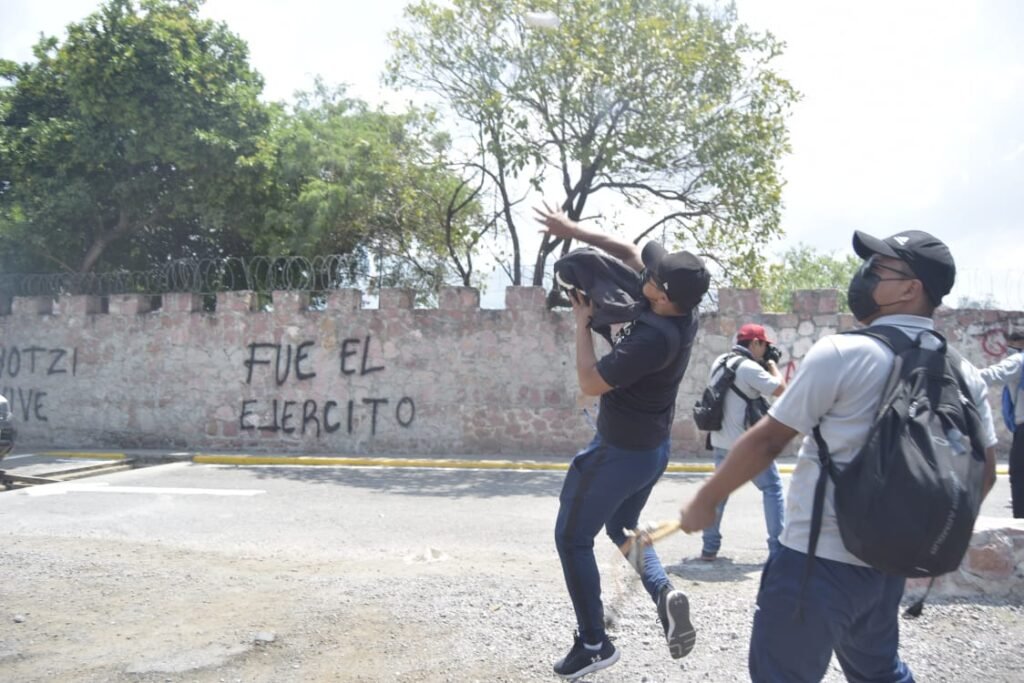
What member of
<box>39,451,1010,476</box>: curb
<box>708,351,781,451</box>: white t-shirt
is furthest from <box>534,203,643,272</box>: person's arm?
<box>39,451,1010,476</box>: curb

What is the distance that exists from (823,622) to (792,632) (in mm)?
87

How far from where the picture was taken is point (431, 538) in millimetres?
7090

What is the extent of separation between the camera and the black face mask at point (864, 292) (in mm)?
2602

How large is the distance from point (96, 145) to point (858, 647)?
15.5 meters

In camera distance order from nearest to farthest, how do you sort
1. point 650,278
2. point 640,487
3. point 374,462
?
point 650,278, point 640,487, point 374,462

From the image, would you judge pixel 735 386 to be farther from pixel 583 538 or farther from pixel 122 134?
pixel 122 134

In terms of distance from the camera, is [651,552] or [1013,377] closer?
[651,552]

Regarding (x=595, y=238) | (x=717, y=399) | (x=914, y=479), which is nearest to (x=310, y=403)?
(x=717, y=399)

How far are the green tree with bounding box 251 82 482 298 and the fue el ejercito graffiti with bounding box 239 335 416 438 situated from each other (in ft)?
4.24

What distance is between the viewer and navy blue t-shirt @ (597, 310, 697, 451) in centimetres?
347

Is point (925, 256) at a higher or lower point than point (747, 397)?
higher

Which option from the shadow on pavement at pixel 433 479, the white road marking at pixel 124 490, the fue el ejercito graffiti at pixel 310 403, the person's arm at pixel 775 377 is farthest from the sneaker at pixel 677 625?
the fue el ejercito graffiti at pixel 310 403

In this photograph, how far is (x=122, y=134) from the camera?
49.9 feet

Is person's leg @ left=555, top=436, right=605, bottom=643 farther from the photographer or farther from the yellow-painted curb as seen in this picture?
the yellow-painted curb
